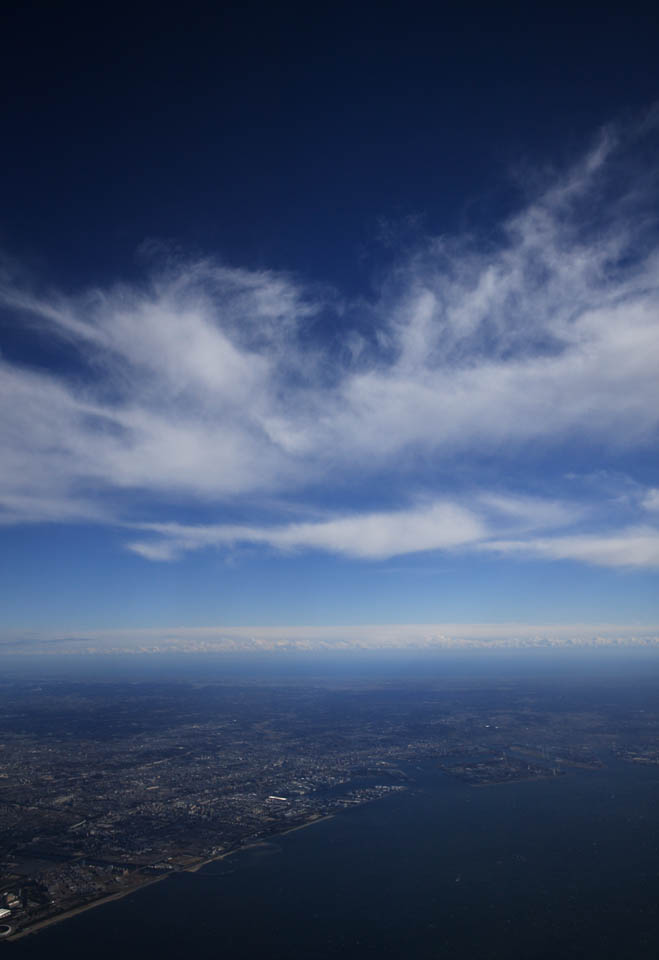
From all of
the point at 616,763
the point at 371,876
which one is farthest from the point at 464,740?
the point at 371,876

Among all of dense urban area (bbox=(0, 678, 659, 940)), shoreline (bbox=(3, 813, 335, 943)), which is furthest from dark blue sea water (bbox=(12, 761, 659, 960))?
dense urban area (bbox=(0, 678, 659, 940))

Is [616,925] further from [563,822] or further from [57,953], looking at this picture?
[57,953]

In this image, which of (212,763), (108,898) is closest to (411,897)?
(108,898)

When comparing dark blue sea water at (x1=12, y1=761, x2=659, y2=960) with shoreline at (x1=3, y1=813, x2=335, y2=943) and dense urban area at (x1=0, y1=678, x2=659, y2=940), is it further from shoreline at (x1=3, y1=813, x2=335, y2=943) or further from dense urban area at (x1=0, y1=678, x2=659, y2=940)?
dense urban area at (x1=0, y1=678, x2=659, y2=940)

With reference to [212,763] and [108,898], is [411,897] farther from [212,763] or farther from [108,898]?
[212,763]

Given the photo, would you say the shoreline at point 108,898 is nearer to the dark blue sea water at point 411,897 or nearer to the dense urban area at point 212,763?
the dense urban area at point 212,763

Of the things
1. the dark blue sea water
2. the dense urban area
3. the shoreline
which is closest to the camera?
the dark blue sea water

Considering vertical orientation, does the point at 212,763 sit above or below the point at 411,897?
below

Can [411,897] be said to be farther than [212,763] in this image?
No
